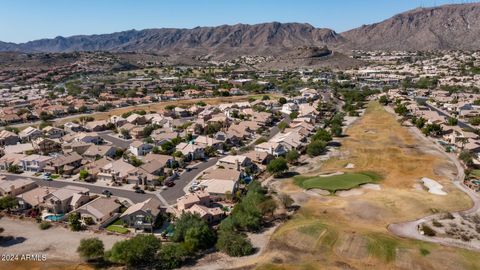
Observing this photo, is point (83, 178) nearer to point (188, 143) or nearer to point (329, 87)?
point (188, 143)

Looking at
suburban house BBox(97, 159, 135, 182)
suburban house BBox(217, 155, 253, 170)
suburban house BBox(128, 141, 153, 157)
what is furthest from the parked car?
suburban house BBox(217, 155, 253, 170)

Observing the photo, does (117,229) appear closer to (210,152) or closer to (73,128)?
(210,152)

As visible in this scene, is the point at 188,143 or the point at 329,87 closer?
the point at 188,143

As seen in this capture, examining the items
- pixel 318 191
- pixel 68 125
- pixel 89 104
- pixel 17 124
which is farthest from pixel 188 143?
pixel 89 104

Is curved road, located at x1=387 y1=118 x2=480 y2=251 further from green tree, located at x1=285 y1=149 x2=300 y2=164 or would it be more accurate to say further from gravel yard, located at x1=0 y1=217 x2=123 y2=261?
gravel yard, located at x1=0 y1=217 x2=123 y2=261

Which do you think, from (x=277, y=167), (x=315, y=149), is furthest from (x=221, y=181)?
(x=315, y=149)

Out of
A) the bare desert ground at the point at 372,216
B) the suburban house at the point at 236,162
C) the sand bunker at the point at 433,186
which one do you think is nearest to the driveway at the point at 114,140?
the suburban house at the point at 236,162

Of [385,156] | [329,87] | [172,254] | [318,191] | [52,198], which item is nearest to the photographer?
[172,254]

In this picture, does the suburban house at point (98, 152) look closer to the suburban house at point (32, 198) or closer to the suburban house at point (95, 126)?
the suburban house at point (32, 198)
